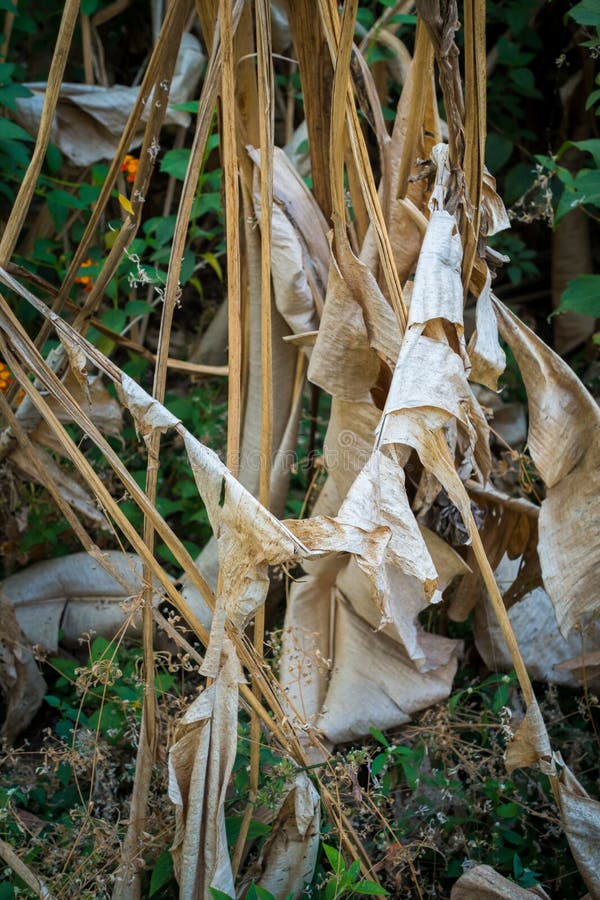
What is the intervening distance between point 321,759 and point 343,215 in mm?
796

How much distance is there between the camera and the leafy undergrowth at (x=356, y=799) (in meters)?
1.06

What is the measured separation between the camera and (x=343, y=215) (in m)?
1.02

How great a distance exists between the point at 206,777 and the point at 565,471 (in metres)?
0.59

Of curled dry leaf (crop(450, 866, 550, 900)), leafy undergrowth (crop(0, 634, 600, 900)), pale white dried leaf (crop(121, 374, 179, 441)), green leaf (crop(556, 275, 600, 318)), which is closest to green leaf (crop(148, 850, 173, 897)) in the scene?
leafy undergrowth (crop(0, 634, 600, 900))

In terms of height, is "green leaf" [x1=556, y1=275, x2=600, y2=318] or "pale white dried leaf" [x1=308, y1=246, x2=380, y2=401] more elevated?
"green leaf" [x1=556, y1=275, x2=600, y2=318]

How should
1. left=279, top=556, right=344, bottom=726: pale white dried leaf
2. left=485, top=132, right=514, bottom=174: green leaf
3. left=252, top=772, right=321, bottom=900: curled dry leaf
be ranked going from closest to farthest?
left=252, top=772, right=321, bottom=900: curled dry leaf
left=279, top=556, right=344, bottom=726: pale white dried leaf
left=485, top=132, right=514, bottom=174: green leaf

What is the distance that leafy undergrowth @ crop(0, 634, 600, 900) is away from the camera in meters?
1.06

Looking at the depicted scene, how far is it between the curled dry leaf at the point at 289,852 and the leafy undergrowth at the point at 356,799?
0.9 inches

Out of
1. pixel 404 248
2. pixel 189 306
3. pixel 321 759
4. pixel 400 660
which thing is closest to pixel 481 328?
pixel 404 248

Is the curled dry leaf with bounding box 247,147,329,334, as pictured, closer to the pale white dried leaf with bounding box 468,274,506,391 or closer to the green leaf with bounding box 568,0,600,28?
the pale white dried leaf with bounding box 468,274,506,391

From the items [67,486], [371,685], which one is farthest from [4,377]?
[371,685]

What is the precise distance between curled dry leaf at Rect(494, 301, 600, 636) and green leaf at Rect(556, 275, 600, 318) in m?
0.36

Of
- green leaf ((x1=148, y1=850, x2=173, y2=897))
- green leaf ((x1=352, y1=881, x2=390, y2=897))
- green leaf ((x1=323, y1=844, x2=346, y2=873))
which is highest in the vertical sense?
green leaf ((x1=323, y1=844, x2=346, y2=873))

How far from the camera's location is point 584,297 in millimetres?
1406
